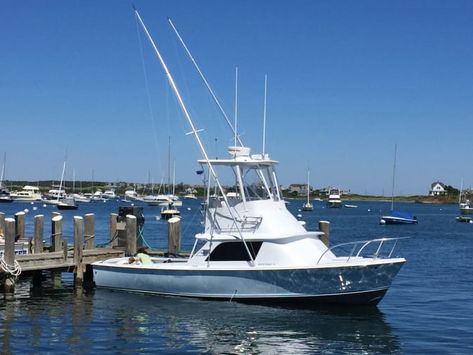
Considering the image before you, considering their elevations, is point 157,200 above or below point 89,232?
below

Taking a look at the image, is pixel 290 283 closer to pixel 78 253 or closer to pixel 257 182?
pixel 257 182

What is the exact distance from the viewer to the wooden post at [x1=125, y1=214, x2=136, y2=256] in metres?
25.8

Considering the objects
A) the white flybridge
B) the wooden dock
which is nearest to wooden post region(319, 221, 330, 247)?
the white flybridge

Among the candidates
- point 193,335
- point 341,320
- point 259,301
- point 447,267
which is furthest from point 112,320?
point 447,267

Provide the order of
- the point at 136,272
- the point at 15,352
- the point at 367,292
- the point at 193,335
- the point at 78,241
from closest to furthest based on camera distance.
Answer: the point at 15,352, the point at 193,335, the point at 367,292, the point at 136,272, the point at 78,241

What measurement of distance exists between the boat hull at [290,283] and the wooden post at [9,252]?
16.4 ft

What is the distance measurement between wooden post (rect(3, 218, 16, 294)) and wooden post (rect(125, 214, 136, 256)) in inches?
183

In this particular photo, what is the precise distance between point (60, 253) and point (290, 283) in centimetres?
888

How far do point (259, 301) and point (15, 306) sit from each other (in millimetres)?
7704

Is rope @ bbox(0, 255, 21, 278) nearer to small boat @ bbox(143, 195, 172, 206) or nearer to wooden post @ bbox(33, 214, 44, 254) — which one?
wooden post @ bbox(33, 214, 44, 254)

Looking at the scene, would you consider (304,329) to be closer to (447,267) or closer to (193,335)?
(193,335)

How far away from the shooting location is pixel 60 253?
24172 mm

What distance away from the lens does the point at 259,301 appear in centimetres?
2097

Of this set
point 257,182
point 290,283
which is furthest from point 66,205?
point 290,283
